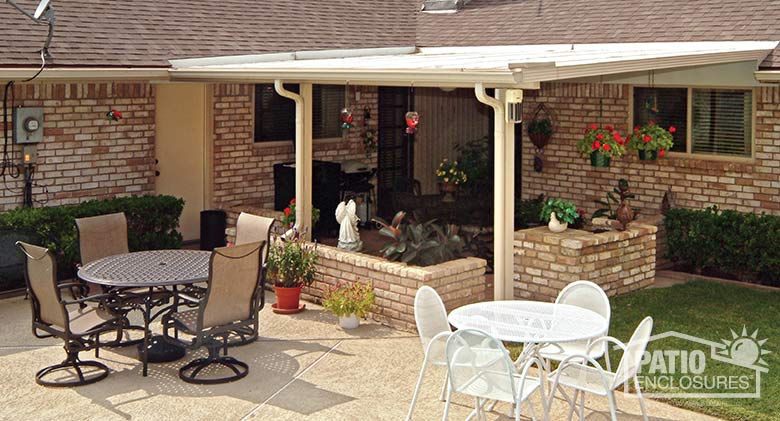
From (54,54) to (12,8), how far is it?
1065 mm

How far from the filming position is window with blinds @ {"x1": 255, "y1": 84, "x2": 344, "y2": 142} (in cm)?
1429

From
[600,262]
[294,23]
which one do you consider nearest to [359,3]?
[294,23]

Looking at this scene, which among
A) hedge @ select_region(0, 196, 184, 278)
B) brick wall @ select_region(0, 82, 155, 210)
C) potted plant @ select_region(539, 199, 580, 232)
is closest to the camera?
potted plant @ select_region(539, 199, 580, 232)

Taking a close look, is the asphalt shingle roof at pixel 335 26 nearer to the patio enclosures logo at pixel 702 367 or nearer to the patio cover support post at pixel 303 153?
the patio cover support post at pixel 303 153

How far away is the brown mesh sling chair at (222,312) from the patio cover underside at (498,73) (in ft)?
7.29

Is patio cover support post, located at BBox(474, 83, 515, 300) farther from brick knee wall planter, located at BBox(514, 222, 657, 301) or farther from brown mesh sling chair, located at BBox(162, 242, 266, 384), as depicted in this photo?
brown mesh sling chair, located at BBox(162, 242, 266, 384)

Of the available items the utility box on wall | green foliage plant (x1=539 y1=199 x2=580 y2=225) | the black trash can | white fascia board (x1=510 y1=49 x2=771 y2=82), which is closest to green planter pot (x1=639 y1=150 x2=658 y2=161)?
white fascia board (x1=510 y1=49 x2=771 y2=82)

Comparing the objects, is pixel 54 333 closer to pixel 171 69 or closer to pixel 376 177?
pixel 171 69

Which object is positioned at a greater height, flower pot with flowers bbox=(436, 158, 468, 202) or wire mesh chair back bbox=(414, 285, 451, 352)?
flower pot with flowers bbox=(436, 158, 468, 202)

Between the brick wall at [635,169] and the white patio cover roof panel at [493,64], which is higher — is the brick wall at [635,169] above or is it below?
below

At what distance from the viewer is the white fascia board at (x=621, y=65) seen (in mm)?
8281

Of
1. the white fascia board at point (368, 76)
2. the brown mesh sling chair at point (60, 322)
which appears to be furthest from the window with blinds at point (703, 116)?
the brown mesh sling chair at point (60, 322)

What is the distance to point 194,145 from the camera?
13.7 m

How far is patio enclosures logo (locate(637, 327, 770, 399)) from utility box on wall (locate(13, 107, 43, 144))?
7384mm
